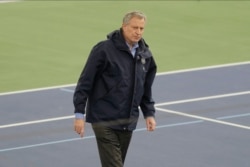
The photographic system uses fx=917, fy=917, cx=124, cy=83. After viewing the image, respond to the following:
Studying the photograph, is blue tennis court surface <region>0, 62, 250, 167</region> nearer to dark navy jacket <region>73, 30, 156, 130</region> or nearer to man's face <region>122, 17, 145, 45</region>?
dark navy jacket <region>73, 30, 156, 130</region>

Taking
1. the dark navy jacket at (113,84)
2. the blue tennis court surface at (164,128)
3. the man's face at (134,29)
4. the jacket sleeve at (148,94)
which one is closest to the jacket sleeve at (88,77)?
the dark navy jacket at (113,84)

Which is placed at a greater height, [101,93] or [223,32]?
[101,93]

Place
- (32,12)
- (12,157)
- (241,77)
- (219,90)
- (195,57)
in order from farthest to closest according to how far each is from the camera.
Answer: (32,12)
(195,57)
(241,77)
(219,90)
(12,157)

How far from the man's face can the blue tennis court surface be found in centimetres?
322

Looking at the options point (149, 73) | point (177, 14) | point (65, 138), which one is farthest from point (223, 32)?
point (149, 73)

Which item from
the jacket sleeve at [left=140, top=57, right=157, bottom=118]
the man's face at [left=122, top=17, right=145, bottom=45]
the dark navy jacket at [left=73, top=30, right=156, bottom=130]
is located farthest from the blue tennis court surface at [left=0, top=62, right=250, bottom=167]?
the man's face at [left=122, top=17, right=145, bottom=45]

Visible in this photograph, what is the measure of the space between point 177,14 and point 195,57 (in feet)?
15.5

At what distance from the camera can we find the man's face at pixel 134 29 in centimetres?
917

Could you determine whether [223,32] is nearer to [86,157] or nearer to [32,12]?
[32,12]

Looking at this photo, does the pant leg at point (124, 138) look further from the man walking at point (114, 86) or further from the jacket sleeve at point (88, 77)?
the jacket sleeve at point (88, 77)

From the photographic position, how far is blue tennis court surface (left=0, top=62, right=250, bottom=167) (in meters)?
12.4

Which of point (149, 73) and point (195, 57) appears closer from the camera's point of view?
point (149, 73)

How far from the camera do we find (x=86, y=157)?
1247cm

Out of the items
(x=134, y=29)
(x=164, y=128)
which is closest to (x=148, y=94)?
(x=134, y=29)
